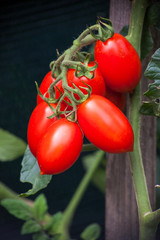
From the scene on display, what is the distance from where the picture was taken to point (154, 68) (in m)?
0.58

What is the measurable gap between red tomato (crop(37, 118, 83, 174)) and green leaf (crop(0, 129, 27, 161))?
0.50 m

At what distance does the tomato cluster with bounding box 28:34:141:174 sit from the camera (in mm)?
497

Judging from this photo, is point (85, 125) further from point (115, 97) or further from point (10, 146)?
point (10, 146)

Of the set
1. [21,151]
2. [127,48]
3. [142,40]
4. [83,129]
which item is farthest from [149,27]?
[21,151]

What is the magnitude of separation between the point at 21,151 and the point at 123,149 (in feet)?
1.77

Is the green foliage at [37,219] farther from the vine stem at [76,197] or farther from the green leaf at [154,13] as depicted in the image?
the green leaf at [154,13]

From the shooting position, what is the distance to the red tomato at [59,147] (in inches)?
19.6

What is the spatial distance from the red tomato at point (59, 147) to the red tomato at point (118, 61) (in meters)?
0.11

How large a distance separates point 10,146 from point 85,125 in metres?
0.54

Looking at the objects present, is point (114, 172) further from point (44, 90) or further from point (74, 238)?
point (74, 238)

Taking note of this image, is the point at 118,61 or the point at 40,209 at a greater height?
the point at 118,61

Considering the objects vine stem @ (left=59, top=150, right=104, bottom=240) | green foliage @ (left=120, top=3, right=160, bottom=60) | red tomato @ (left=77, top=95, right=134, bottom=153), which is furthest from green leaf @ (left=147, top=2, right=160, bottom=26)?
vine stem @ (left=59, top=150, right=104, bottom=240)

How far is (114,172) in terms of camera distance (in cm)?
78

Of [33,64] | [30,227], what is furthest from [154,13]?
[30,227]
